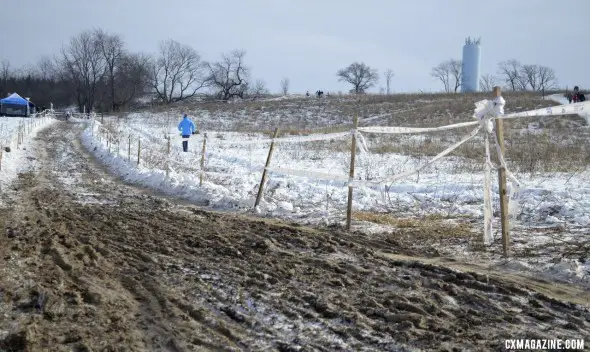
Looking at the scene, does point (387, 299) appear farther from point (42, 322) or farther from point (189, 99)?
point (189, 99)

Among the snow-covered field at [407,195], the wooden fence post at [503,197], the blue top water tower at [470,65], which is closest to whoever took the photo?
the wooden fence post at [503,197]

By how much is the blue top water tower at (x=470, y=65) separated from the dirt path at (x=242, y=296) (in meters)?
81.1

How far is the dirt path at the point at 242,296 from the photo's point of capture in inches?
137

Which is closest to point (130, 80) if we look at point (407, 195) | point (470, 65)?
point (470, 65)

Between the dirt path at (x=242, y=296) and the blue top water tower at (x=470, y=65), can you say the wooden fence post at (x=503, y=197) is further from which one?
the blue top water tower at (x=470, y=65)

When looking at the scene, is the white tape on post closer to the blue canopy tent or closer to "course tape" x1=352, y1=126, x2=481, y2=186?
"course tape" x1=352, y1=126, x2=481, y2=186

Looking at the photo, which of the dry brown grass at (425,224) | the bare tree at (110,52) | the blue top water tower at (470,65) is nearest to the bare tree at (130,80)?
the bare tree at (110,52)

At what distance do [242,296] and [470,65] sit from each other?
86523mm

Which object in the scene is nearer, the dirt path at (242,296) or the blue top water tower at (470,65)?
the dirt path at (242,296)

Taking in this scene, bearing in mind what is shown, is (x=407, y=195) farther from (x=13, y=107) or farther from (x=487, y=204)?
(x=13, y=107)

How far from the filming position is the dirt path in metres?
3.48

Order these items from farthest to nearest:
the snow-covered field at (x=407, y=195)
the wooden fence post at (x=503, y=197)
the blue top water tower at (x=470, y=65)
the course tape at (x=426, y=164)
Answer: the blue top water tower at (x=470, y=65)
the snow-covered field at (x=407, y=195)
the course tape at (x=426, y=164)
the wooden fence post at (x=503, y=197)

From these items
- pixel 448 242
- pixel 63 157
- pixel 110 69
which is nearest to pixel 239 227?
pixel 448 242

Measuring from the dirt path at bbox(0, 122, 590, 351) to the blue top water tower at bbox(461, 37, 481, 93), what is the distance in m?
81.1
